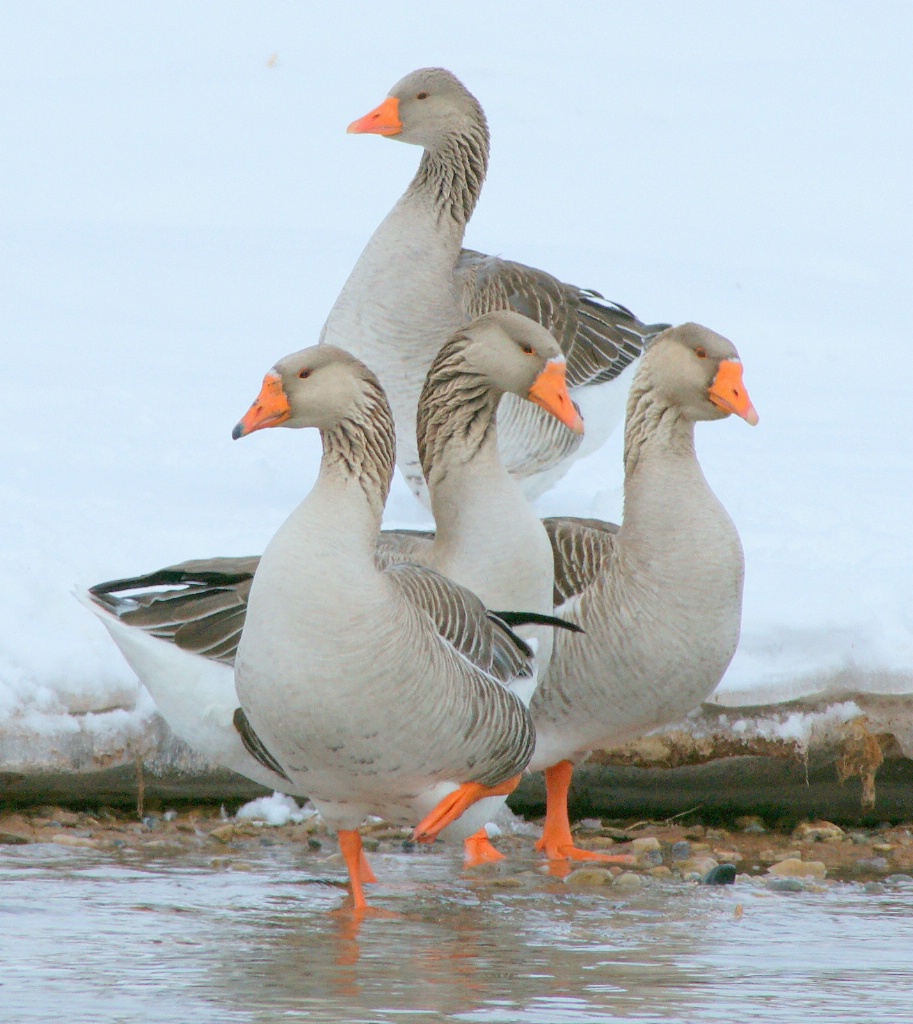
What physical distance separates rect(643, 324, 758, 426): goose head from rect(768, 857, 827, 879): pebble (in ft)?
A: 5.21

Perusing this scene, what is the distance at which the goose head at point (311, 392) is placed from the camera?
5.22 meters

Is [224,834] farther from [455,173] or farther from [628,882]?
[455,173]

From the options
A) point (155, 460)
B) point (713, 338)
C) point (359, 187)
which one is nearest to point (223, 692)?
point (713, 338)

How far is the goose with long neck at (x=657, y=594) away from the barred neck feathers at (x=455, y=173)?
8.37 ft

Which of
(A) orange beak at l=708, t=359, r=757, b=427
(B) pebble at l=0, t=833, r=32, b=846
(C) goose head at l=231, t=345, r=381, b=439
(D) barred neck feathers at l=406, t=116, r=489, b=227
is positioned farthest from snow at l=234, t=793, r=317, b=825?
(D) barred neck feathers at l=406, t=116, r=489, b=227

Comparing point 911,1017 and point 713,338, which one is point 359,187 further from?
point 911,1017

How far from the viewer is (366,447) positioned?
17.3 feet

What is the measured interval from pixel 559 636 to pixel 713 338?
4.04 feet

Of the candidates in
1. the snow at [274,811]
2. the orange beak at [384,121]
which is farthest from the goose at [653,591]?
the orange beak at [384,121]

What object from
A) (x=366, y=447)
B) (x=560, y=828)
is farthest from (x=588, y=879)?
(x=366, y=447)

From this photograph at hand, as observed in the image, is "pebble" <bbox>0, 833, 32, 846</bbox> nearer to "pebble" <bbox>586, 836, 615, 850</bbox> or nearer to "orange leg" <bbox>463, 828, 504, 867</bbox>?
"orange leg" <bbox>463, 828, 504, 867</bbox>

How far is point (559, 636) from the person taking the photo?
21.2ft

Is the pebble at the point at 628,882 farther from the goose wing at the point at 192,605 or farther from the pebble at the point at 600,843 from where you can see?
the goose wing at the point at 192,605

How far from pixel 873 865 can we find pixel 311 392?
8.87ft
